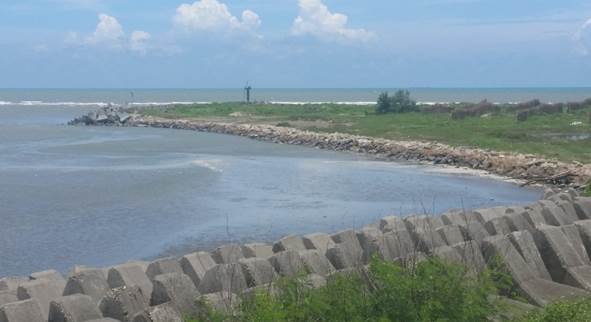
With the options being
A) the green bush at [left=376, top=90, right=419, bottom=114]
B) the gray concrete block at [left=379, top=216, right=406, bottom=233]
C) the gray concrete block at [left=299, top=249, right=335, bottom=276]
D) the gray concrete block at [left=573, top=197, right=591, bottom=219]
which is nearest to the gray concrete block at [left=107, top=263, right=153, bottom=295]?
the gray concrete block at [left=299, top=249, right=335, bottom=276]

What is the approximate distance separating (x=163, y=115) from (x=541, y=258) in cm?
7342

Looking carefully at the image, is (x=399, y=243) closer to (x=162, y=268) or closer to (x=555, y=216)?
(x=162, y=268)

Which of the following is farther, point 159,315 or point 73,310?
point 73,310

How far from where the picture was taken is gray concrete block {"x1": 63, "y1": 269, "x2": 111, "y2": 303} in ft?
26.9

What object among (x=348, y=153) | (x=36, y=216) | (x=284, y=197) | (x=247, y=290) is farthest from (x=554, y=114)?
(x=247, y=290)

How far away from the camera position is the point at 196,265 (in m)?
9.19

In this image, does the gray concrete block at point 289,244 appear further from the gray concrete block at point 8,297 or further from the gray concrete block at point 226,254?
the gray concrete block at point 8,297

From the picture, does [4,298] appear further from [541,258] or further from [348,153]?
[348,153]

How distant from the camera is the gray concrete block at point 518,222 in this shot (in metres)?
11.5

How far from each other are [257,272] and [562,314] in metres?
2.82

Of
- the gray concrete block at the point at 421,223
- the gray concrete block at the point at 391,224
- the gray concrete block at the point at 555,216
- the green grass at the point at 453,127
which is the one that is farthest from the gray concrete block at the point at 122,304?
the green grass at the point at 453,127

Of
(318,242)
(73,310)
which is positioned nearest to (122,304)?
(73,310)

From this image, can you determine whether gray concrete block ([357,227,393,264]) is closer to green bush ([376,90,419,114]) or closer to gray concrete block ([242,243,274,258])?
gray concrete block ([242,243,274,258])

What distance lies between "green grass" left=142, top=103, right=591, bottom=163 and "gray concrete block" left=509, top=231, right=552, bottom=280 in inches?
866
